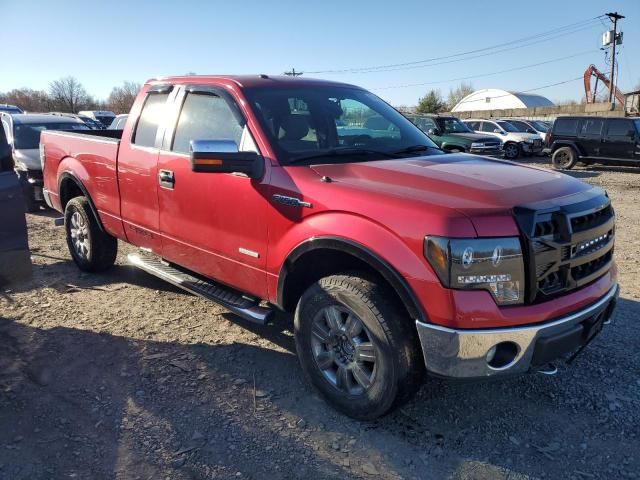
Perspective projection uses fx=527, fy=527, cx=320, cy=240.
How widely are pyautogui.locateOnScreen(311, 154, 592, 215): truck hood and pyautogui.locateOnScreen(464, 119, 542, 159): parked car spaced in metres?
18.9

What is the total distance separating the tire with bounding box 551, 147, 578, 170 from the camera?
18172 millimetres

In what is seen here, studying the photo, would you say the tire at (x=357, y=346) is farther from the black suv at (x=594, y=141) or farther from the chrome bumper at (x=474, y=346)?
the black suv at (x=594, y=141)

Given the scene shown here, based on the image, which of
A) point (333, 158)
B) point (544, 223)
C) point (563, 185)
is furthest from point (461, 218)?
point (333, 158)

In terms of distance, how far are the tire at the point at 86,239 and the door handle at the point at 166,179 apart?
1617mm

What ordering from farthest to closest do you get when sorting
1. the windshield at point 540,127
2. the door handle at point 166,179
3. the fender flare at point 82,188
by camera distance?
1. the windshield at point 540,127
2. the fender flare at point 82,188
3. the door handle at point 166,179

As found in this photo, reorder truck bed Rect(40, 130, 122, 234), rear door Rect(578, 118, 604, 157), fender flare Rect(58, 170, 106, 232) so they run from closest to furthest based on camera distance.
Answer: truck bed Rect(40, 130, 122, 234)
fender flare Rect(58, 170, 106, 232)
rear door Rect(578, 118, 604, 157)

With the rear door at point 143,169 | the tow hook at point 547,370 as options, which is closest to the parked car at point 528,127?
the rear door at point 143,169

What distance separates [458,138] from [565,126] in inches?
160

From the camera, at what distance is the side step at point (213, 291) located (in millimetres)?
3627

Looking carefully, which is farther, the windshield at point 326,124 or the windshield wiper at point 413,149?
the windshield wiper at point 413,149

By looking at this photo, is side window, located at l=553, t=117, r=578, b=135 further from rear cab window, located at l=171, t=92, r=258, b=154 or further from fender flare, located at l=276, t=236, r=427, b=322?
fender flare, located at l=276, t=236, r=427, b=322

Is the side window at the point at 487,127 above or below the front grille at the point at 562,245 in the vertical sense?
above

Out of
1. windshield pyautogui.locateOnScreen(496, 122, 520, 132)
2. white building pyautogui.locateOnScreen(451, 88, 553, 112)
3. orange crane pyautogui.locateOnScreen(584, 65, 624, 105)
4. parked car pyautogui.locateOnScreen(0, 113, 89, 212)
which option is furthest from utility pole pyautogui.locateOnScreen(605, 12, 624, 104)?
parked car pyautogui.locateOnScreen(0, 113, 89, 212)

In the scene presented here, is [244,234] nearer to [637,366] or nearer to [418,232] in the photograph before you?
[418,232]
